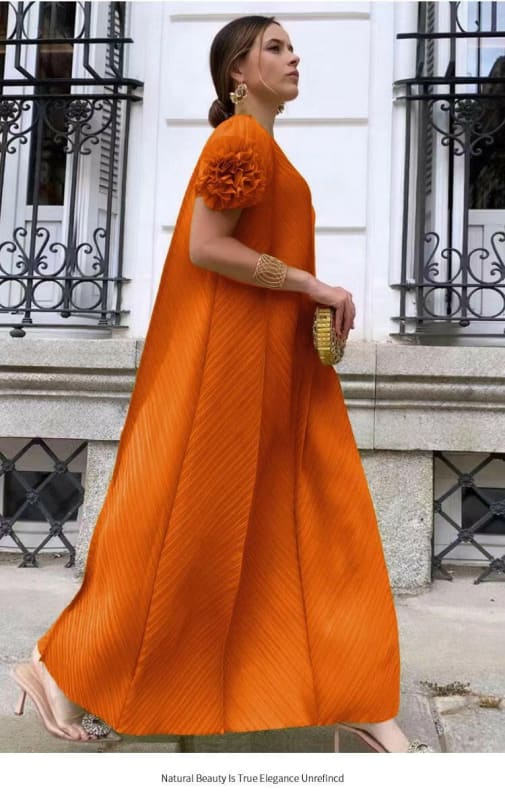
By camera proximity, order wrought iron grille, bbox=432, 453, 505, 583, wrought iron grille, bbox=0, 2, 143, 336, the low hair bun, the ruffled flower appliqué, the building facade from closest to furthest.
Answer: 1. the ruffled flower appliqué
2. the low hair bun
3. the building facade
4. wrought iron grille, bbox=432, 453, 505, 583
5. wrought iron grille, bbox=0, 2, 143, 336

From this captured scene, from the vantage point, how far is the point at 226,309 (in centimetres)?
171

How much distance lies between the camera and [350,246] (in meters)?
3.81

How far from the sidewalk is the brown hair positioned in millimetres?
1537

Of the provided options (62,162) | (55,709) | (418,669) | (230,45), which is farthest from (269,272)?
(62,162)

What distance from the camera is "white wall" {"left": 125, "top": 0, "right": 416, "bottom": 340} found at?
3801mm

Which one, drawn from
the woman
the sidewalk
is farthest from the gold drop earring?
the sidewalk

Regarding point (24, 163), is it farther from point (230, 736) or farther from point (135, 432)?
point (230, 736)

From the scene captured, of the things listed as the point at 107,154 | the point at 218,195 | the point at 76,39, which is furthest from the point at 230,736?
the point at 76,39

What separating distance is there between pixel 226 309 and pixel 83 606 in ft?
2.42

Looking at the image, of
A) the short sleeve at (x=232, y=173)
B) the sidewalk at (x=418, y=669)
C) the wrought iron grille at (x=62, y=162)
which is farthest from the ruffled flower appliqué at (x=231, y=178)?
the wrought iron grille at (x=62, y=162)

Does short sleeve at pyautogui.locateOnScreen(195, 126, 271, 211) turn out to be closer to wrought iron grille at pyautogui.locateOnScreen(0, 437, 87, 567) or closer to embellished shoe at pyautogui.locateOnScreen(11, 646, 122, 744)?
embellished shoe at pyautogui.locateOnScreen(11, 646, 122, 744)

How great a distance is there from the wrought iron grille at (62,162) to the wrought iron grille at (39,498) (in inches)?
26.6

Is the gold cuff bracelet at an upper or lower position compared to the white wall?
lower

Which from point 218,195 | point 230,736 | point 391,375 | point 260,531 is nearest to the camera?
point 218,195
